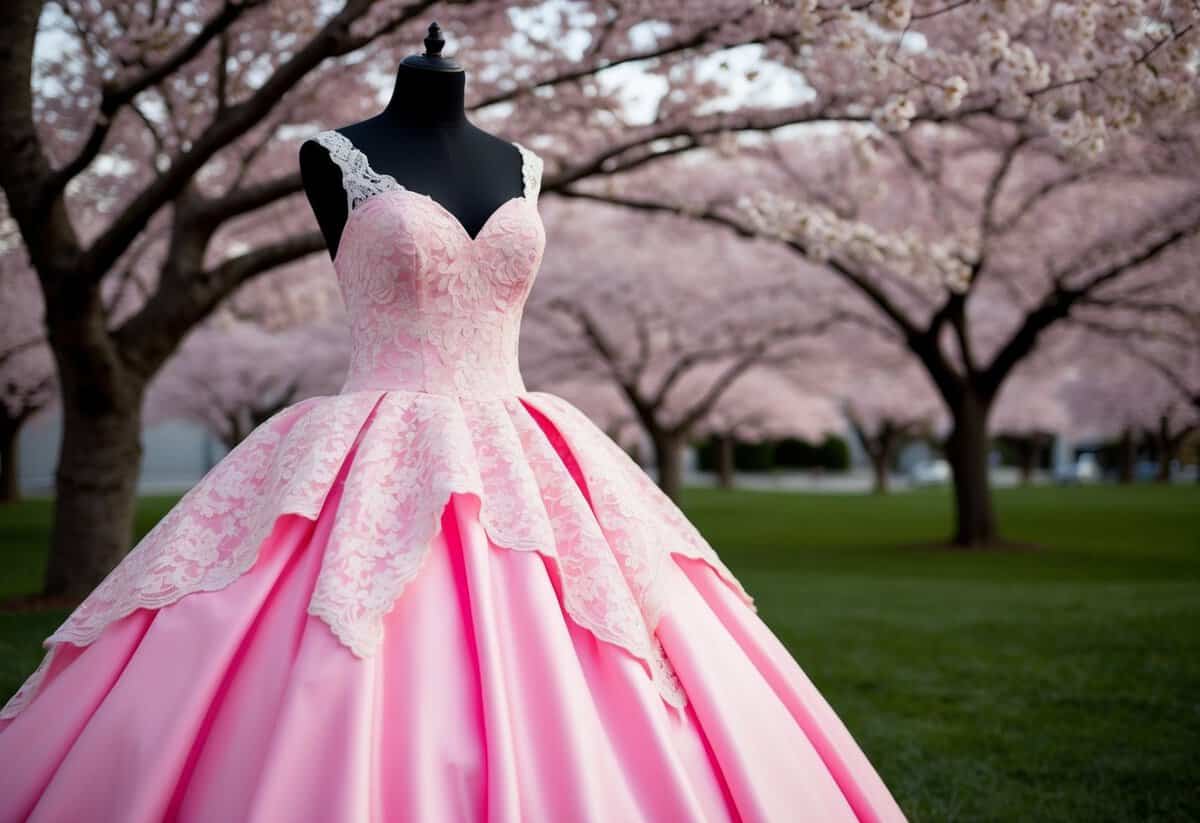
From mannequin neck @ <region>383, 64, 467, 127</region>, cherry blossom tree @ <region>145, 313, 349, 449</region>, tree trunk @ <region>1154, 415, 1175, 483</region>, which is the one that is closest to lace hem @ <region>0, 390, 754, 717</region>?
mannequin neck @ <region>383, 64, 467, 127</region>

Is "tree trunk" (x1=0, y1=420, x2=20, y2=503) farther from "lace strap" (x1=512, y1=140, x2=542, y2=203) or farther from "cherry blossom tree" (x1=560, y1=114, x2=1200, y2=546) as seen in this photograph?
"lace strap" (x1=512, y1=140, x2=542, y2=203)

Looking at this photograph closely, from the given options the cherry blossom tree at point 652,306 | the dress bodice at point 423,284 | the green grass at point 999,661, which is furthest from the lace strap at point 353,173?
the cherry blossom tree at point 652,306

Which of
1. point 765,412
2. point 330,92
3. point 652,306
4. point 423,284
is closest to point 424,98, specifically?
point 423,284

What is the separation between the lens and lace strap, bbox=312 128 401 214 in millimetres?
2229

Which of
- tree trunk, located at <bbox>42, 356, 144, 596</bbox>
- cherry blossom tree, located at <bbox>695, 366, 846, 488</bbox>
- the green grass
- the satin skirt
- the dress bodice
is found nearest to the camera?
the satin skirt

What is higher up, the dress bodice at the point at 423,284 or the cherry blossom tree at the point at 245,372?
the cherry blossom tree at the point at 245,372

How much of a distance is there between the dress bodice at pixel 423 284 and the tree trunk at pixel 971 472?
10.9 metres

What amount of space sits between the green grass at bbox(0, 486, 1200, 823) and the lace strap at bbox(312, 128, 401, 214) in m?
2.42

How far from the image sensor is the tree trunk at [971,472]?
12141 millimetres

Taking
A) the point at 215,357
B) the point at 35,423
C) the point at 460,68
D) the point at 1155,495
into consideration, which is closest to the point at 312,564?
the point at 460,68

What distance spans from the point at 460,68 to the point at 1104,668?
4.61 m

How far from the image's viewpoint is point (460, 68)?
244 centimetres

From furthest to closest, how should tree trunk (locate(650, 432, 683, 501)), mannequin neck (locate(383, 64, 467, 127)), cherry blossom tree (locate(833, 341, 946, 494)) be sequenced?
cherry blossom tree (locate(833, 341, 946, 494)) < tree trunk (locate(650, 432, 683, 501)) < mannequin neck (locate(383, 64, 467, 127))

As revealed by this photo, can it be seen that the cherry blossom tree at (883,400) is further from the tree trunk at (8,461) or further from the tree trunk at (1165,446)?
the tree trunk at (8,461)
